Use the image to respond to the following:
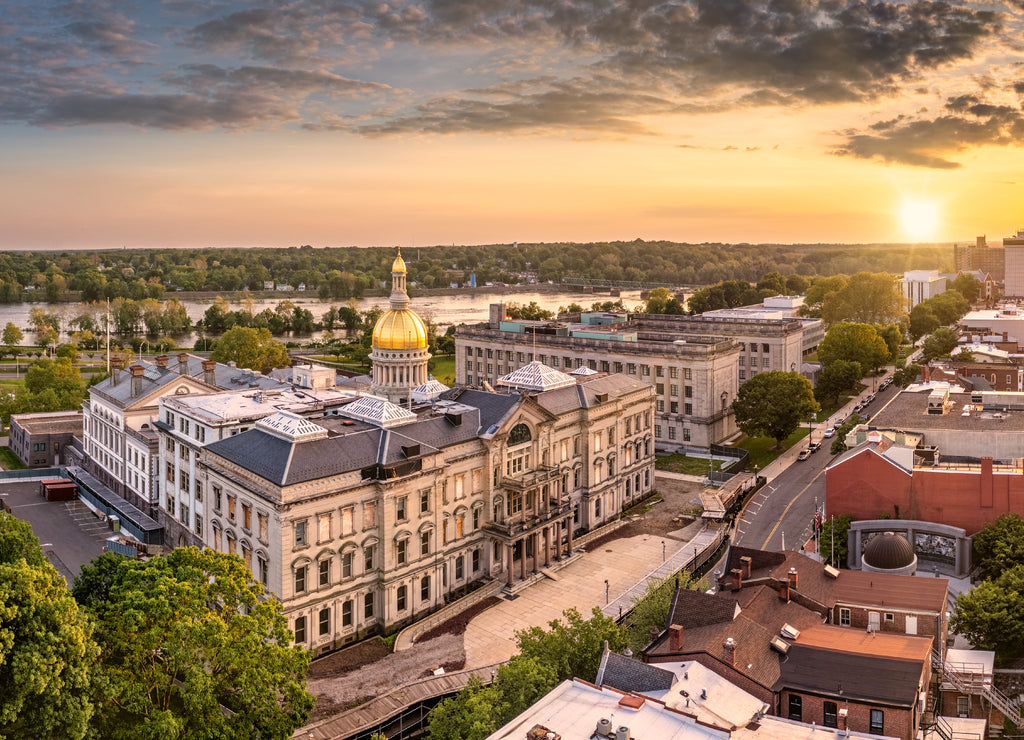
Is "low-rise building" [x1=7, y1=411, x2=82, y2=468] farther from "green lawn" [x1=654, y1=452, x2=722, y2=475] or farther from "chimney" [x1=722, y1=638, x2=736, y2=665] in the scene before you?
"chimney" [x1=722, y1=638, x2=736, y2=665]

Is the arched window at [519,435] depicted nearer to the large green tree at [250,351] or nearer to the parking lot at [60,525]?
the parking lot at [60,525]

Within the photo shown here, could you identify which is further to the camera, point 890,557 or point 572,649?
point 890,557

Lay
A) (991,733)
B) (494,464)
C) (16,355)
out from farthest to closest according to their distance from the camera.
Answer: (16,355)
(494,464)
(991,733)

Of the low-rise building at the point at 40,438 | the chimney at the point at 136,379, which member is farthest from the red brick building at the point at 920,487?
the low-rise building at the point at 40,438

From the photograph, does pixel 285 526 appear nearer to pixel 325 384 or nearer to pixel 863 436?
pixel 325 384

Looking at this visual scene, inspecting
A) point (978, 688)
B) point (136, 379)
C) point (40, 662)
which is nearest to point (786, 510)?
point (978, 688)

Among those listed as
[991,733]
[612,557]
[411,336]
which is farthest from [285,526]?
[991,733]

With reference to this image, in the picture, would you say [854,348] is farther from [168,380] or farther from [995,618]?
[168,380]
